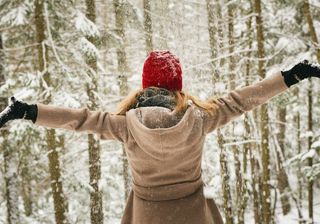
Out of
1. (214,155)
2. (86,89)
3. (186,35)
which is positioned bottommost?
(214,155)

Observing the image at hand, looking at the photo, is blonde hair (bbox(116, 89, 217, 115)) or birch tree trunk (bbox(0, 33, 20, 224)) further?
birch tree trunk (bbox(0, 33, 20, 224))

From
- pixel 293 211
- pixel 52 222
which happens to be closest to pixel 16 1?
pixel 52 222

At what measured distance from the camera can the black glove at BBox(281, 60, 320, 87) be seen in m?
2.65

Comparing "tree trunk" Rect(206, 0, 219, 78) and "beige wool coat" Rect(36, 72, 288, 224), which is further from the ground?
"tree trunk" Rect(206, 0, 219, 78)

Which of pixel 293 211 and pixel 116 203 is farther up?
pixel 116 203

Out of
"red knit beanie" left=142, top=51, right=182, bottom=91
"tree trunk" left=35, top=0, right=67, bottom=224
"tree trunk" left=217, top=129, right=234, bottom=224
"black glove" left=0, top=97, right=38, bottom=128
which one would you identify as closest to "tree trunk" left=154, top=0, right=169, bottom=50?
"tree trunk" left=35, top=0, right=67, bottom=224

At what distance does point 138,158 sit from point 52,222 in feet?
40.6

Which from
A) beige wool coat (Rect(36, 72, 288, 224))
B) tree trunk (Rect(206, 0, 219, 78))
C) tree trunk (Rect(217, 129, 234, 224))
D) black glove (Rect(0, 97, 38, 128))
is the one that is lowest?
tree trunk (Rect(217, 129, 234, 224))

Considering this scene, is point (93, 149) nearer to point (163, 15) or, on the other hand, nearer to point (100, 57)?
point (100, 57)

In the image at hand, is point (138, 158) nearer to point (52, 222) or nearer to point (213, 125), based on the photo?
point (213, 125)

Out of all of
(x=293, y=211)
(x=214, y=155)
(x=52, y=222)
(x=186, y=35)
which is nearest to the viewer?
(x=186, y=35)

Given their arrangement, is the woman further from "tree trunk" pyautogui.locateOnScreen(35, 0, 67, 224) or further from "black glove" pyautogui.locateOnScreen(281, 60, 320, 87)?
"tree trunk" pyautogui.locateOnScreen(35, 0, 67, 224)

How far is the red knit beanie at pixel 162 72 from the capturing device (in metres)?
2.57

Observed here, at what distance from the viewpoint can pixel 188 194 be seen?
2572mm
